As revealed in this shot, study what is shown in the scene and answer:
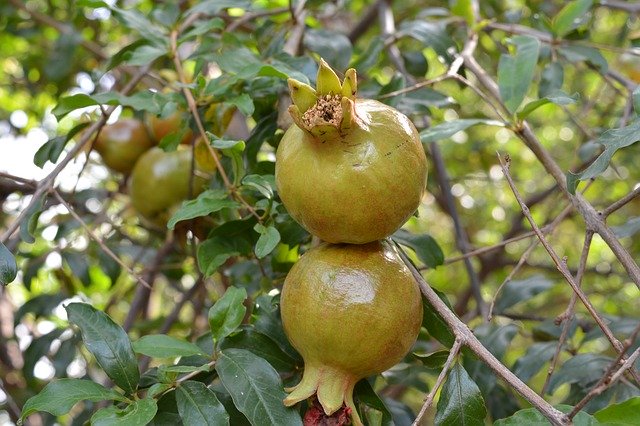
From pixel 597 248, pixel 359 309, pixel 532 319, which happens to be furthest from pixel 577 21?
pixel 597 248

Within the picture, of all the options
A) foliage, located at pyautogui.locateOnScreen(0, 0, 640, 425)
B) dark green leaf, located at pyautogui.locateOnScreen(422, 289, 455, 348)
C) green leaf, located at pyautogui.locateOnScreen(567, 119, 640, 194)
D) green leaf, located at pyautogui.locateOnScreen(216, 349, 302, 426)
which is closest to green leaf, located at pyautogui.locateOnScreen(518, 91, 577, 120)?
foliage, located at pyautogui.locateOnScreen(0, 0, 640, 425)

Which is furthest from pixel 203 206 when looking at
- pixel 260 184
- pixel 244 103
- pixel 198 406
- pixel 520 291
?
pixel 520 291

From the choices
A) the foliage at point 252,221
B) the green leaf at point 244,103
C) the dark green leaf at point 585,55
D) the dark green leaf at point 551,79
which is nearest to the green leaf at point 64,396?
the foliage at point 252,221

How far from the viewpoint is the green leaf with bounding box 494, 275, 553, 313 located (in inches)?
61.0

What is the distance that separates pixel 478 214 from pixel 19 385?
2141 mm

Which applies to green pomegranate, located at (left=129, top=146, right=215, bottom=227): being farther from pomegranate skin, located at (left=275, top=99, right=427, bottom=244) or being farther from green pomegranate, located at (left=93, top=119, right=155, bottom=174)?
pomegranate skin, located at (left=275, top=99, right=427, bottom=244)

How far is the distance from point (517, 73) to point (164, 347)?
773mm

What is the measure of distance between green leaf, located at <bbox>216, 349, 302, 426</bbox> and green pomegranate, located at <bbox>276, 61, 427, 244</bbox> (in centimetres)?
20

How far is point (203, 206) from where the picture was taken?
1.06 m

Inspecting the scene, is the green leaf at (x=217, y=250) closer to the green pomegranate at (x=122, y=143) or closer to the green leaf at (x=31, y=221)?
the green leaf at (x=31, y=221)

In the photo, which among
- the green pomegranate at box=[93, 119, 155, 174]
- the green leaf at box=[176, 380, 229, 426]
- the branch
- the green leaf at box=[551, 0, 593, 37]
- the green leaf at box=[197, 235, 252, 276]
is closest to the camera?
the branch

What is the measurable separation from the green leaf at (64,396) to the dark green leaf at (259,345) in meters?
0.17

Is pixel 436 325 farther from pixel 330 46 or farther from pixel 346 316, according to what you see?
pixel 330 46

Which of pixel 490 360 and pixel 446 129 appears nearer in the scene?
pixel 490 360
